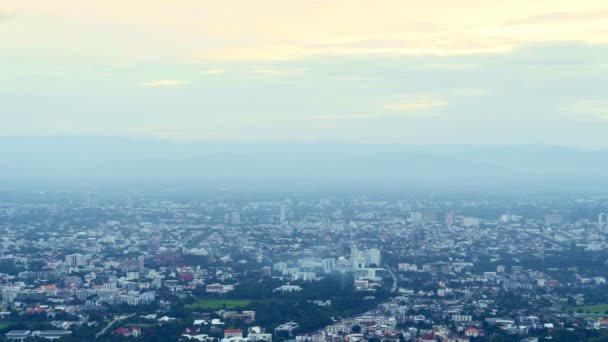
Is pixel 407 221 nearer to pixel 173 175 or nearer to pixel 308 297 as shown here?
pixel 308 297

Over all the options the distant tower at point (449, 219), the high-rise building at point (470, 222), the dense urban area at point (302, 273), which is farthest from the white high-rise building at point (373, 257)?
the distant tower at point (449, 219)

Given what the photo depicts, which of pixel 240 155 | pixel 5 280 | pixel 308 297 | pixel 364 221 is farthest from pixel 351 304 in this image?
pixel 240 155

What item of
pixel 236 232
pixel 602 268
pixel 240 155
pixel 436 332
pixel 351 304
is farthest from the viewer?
pixel 240 155

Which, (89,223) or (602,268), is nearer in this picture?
(602,268)

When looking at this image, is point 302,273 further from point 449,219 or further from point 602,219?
point 602,219

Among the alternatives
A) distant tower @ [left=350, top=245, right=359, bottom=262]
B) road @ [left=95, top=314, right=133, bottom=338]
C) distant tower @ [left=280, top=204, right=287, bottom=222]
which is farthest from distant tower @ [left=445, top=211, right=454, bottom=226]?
road @ [left=95, top=314, right=133, bottom=338]

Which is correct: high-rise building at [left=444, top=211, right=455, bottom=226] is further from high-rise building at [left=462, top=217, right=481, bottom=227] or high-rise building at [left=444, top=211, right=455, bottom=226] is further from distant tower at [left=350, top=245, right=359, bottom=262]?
distant tower at [left=350, top=245, right=359, bottom=262]

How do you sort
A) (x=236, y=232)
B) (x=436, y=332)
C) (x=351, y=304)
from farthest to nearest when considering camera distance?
1. (x=236, y=232)
2. (x=351, y=304)
3. (x=436, y=332)
